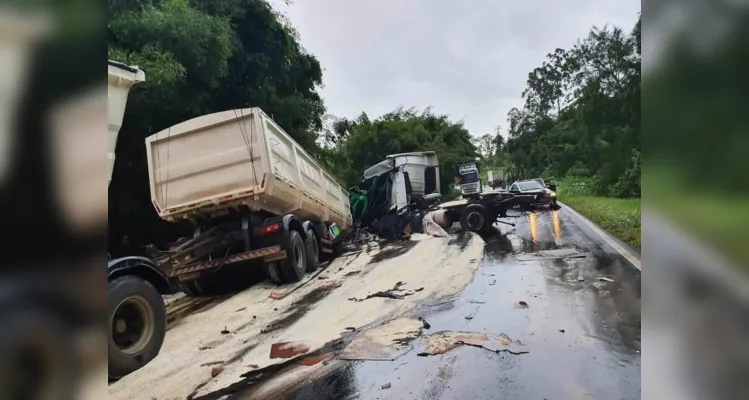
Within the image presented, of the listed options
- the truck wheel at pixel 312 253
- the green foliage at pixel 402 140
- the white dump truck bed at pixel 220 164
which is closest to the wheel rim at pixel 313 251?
the truck wheel at pixel 312 253

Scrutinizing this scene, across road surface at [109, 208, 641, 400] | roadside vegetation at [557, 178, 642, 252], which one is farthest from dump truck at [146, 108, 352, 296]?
roadside vegetation at [557, 178, 642, 252]

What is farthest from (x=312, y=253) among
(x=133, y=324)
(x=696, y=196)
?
(x=696, y=196)

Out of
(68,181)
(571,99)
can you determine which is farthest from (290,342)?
(571,99)

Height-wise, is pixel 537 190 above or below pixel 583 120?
below

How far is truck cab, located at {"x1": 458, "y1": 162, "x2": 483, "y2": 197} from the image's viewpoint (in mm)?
4895

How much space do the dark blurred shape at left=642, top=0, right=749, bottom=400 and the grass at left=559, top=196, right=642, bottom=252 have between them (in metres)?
1.42

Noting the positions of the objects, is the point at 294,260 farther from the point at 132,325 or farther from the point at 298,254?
the point at 132,325

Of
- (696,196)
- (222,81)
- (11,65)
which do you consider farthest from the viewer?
(222,81)

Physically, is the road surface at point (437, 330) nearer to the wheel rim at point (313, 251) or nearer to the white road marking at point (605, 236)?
the white road marking at point (605, 236)

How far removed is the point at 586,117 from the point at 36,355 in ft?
11.6

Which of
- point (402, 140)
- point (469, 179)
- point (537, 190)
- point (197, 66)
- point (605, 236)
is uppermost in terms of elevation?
point (197, 66)

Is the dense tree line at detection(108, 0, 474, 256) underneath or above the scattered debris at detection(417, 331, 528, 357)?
above

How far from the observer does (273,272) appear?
469 centimetres

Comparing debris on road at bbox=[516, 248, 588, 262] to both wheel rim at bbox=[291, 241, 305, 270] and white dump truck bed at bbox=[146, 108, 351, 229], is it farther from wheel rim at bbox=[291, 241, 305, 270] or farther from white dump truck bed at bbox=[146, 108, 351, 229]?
white dump truck bed at bbox=[146, 108, 351, 229]
